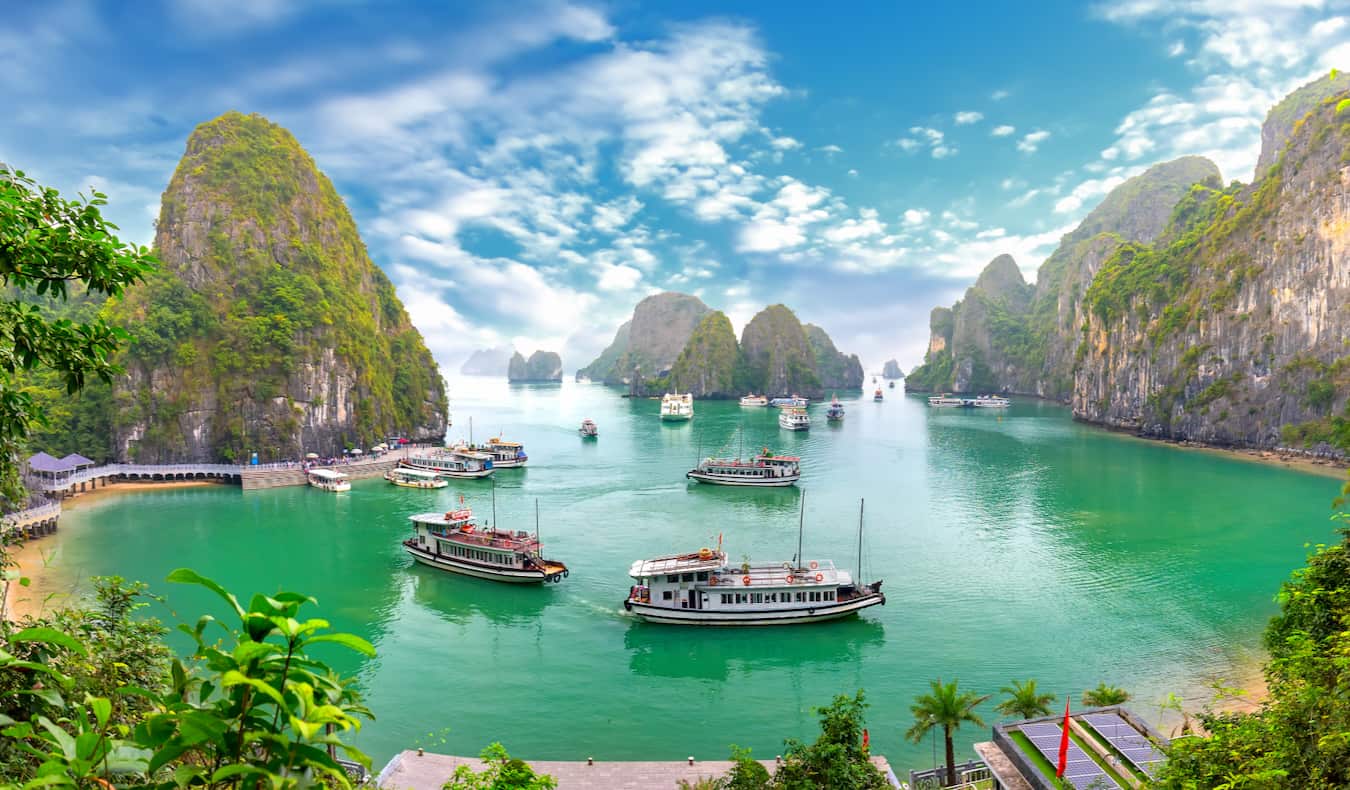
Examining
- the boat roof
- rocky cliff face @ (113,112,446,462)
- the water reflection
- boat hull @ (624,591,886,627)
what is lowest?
the water reflection

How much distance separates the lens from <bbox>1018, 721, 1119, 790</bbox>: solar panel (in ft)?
59.1

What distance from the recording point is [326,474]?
69.2 m

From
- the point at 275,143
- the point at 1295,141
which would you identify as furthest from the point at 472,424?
the point at 1295,141

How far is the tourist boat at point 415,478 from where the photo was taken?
2744 inches

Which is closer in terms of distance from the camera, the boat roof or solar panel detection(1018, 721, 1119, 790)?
solar panel detection(1018, 721, 1119, 790)

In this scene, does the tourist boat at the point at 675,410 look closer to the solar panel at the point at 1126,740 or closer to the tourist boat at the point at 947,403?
the tourist boat at the point at 947,403

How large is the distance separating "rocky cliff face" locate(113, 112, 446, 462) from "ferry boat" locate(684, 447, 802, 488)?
4804 cm

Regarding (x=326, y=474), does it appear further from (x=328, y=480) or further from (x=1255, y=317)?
(x=1255, y=317)

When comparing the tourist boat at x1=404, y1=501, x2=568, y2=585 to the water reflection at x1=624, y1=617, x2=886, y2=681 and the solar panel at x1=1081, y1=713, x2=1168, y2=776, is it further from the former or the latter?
the solar panel at x1=1081, y1=713, x2=1168, y2=776

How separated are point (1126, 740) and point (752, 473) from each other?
175ft

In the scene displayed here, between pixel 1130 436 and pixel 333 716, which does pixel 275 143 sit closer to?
pixel 333 716

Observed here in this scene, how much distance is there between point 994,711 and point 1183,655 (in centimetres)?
1281

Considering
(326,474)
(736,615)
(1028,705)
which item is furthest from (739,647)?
(326,474)

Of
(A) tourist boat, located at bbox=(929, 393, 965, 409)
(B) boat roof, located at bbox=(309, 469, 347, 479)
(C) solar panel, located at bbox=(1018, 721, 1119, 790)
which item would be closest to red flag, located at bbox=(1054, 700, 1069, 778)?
(C) solar panel, located at bbox=(1018, 721, 1119, 790)
